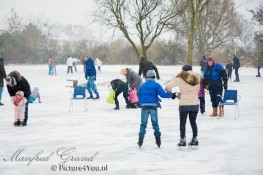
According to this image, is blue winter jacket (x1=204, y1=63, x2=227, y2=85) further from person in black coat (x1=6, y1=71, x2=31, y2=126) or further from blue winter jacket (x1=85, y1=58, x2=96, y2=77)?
blue winter jacket (x1=85, y1=58, x2=96, y2=77)

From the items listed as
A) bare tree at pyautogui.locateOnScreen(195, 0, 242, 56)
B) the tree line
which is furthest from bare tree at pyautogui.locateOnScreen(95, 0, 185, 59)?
bare tree at pyautogui.locateOnScreen(195, 0, 242, 56)

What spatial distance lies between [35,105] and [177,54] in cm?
3258

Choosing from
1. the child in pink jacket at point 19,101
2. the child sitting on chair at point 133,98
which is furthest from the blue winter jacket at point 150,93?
the child sitting on chair at point 133,98

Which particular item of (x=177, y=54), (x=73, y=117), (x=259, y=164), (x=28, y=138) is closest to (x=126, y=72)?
(x=73, y=117)

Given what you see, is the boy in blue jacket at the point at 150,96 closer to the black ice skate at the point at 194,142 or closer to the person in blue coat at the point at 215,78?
the black ice skate at the point at 194,142

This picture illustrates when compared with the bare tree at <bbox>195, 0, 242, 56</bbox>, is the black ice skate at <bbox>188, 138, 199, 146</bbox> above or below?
below

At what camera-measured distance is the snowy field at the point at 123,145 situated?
20.8ft

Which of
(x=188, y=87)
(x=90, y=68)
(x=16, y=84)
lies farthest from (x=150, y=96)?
(x=90, y=68)

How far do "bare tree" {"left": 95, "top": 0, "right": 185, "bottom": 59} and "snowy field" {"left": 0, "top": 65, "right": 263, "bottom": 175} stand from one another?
18242 millimetres

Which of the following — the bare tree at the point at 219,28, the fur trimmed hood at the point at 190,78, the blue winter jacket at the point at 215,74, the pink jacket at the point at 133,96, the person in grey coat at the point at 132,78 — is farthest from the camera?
the bare tree at the point at 219,28

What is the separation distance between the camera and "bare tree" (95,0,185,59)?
30.5 metres

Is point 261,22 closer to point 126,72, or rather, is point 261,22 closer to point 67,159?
point 126,72

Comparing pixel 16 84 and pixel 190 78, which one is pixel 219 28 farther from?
pixel 190 78

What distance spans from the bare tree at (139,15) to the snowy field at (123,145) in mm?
18242
